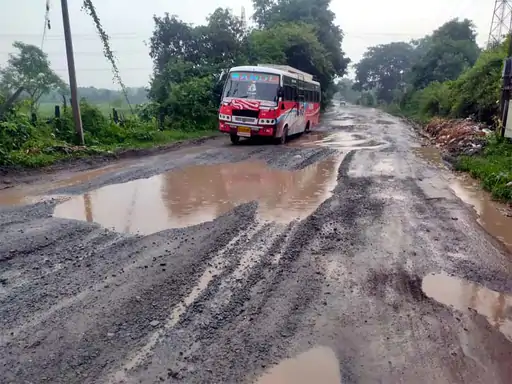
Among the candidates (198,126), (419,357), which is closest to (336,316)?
(419,357)

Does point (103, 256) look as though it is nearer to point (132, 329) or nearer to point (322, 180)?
point (132, 329)

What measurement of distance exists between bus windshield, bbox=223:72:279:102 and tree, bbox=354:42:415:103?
66.1m

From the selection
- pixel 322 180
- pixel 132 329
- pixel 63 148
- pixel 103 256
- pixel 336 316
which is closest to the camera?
pixel 132 329

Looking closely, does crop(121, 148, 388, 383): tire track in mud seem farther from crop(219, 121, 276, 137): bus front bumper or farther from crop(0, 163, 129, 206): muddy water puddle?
crop(219, 121, 276, 137): bus front bumper

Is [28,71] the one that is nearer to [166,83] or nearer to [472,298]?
[166,83]

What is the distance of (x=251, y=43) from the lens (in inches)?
1068

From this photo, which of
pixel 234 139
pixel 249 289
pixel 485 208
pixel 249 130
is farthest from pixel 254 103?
pixel 249 289

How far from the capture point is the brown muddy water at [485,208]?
21.0 ft

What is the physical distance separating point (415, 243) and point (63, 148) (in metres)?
9.79

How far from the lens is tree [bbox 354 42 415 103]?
77.6 metres

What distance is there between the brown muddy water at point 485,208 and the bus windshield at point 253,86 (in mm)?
7128

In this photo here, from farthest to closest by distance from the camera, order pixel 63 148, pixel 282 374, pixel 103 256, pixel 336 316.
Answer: pixel 63 148 → pixel 103 256 → pixel 336 316 → pixel 282 374

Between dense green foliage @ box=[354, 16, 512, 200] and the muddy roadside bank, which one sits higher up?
dense green foliage @ box=[354, 16, 512, 200]

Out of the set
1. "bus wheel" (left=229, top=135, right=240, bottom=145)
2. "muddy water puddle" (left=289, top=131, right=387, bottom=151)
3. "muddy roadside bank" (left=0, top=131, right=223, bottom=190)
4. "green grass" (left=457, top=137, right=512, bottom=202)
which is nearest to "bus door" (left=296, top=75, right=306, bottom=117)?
"muddy water puddle" (left=289, top=131, right=387, bottom=151)
